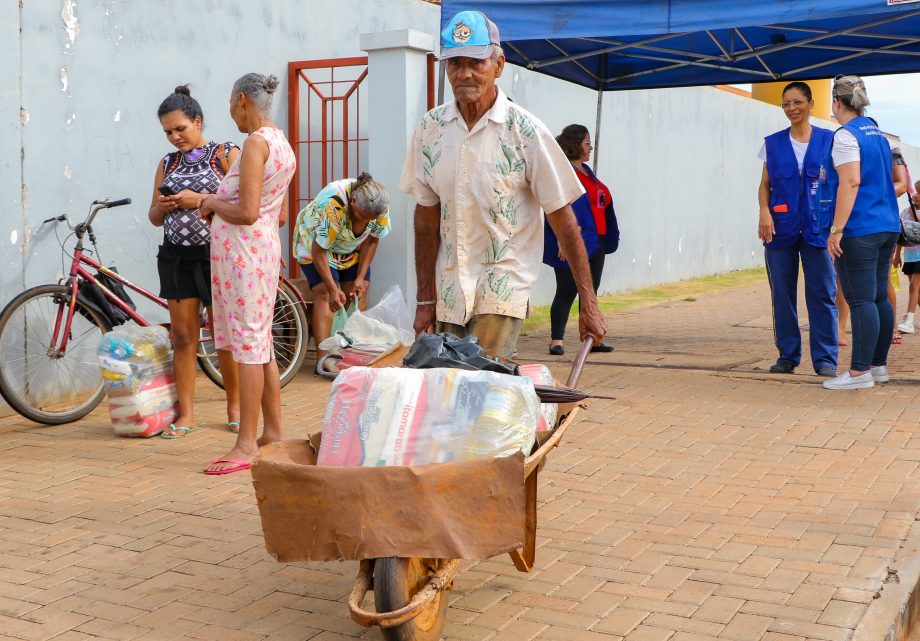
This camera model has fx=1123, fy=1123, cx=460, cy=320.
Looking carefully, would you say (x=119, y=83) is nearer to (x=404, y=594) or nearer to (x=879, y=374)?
(x=404, y=594)

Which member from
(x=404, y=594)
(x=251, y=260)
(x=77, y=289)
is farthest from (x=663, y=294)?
(x=404, y=594)

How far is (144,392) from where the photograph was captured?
644 centimetres

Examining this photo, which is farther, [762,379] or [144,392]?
[762,379]

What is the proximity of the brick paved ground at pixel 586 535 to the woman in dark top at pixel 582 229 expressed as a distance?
2.18 m

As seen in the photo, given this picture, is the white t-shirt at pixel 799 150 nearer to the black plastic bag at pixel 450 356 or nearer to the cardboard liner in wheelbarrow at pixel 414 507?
the black plastic bag at pixel 450 356

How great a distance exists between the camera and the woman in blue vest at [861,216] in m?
7.41

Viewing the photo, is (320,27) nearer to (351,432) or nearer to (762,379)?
(762,379)

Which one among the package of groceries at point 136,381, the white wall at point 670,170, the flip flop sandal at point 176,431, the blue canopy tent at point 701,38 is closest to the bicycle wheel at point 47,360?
the package of groceries at point 136,381

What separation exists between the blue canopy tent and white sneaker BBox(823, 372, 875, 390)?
2454mm

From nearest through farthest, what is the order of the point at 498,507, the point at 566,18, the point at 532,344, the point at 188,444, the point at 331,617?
the point at 498,507 → the point at 331,617 → the point at 188,444 → the point at 566,18 → the point at 532,344

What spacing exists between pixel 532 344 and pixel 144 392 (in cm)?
460

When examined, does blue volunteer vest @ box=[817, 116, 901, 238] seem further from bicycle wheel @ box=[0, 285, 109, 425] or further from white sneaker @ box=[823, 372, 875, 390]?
bicycle wheel @ box=[0, 285, 109, 425]

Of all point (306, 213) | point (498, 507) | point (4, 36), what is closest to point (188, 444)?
point (306, 213)

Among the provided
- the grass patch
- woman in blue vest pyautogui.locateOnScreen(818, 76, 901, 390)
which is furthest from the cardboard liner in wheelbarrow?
the grass patch
